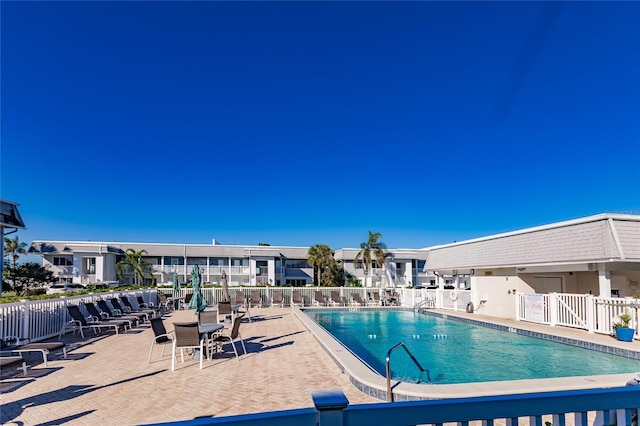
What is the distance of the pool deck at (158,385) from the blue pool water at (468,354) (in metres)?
1.19

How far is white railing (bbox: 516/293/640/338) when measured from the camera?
10.6 meters

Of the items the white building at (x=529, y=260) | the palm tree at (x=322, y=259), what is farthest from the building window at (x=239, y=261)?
the palm tree at (x=322, y=259)

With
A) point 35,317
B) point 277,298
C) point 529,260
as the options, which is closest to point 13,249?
point 277,298

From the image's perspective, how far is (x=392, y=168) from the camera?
29.5 m

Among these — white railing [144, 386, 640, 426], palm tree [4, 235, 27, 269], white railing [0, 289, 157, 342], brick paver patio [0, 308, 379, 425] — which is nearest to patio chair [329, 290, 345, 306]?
brick paver patio [0, 308, 379, 425]

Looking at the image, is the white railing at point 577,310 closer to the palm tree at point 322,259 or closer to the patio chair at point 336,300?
the patio chair at point 336,300

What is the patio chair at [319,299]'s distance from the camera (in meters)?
21.3

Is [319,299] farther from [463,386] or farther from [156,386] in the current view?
[463,386]

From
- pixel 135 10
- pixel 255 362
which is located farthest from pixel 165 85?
pixel 255 362

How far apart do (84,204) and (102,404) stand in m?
32.8

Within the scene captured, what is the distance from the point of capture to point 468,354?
1005cm

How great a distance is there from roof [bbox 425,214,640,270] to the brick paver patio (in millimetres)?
8514

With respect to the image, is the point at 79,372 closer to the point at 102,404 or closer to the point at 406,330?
the point at 102,404

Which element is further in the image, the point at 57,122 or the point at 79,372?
the point at 57,122
